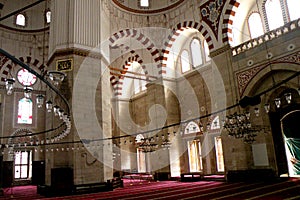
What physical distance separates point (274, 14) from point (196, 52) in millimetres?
4010

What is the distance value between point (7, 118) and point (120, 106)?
5831 millimetres

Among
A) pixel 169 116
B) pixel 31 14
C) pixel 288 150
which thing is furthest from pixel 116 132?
pixel 288 150

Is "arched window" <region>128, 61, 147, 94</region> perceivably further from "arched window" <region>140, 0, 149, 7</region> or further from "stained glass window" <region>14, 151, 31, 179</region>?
"stained glass window" <region>14, 151, 31, 179</region>

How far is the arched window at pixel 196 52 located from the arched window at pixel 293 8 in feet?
14.0

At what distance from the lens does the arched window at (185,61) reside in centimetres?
1311

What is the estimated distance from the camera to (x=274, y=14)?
31.1ft

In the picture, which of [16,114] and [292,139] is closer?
[292,139]

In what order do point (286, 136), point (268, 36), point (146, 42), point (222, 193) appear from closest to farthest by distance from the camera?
point (222, 193) → point (268, 36) → point (286, 136) → point (146, 42)

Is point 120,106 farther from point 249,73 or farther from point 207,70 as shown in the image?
point 249,73

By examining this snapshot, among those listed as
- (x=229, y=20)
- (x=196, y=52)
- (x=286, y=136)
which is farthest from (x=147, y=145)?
(x=229, y=20)

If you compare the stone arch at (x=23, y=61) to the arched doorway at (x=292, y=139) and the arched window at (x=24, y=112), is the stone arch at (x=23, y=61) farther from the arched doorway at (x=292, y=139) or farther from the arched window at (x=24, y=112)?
the arched doorway at (x=292, y=139)

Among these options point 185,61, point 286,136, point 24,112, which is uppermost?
point 185,61

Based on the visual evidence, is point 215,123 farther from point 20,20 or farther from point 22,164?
point 20,20

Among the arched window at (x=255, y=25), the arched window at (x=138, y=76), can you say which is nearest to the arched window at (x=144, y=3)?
the arched window at (x=138, y=76)
